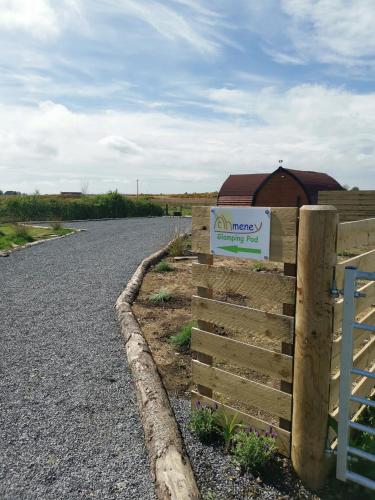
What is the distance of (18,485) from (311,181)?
2956 cm

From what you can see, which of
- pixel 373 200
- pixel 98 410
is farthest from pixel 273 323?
pixel 373 200

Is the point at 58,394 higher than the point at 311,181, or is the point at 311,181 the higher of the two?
the point at 311,181

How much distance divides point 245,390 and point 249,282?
909 mm

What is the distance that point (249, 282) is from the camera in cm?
311

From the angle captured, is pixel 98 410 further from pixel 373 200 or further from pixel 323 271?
pixel 373 200

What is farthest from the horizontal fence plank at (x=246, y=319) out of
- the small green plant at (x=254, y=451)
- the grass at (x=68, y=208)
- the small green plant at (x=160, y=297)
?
the grass at (x=68, y=208)

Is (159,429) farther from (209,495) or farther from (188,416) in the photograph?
(209,495)

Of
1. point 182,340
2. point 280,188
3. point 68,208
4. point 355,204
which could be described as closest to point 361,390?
point 182,340

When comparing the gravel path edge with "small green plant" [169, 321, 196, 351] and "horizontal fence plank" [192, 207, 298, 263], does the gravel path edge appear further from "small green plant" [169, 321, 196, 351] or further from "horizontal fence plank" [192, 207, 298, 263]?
"horizontal fence plank" [192, 207, 298, 263]

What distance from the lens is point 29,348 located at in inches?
215

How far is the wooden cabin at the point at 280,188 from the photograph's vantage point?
2850cm

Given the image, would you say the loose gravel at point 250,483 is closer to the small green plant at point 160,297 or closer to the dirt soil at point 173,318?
the dirt soil at point 173,318

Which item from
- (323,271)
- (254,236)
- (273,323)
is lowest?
(273,323)

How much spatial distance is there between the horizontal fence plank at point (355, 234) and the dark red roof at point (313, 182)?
84.8 feet
